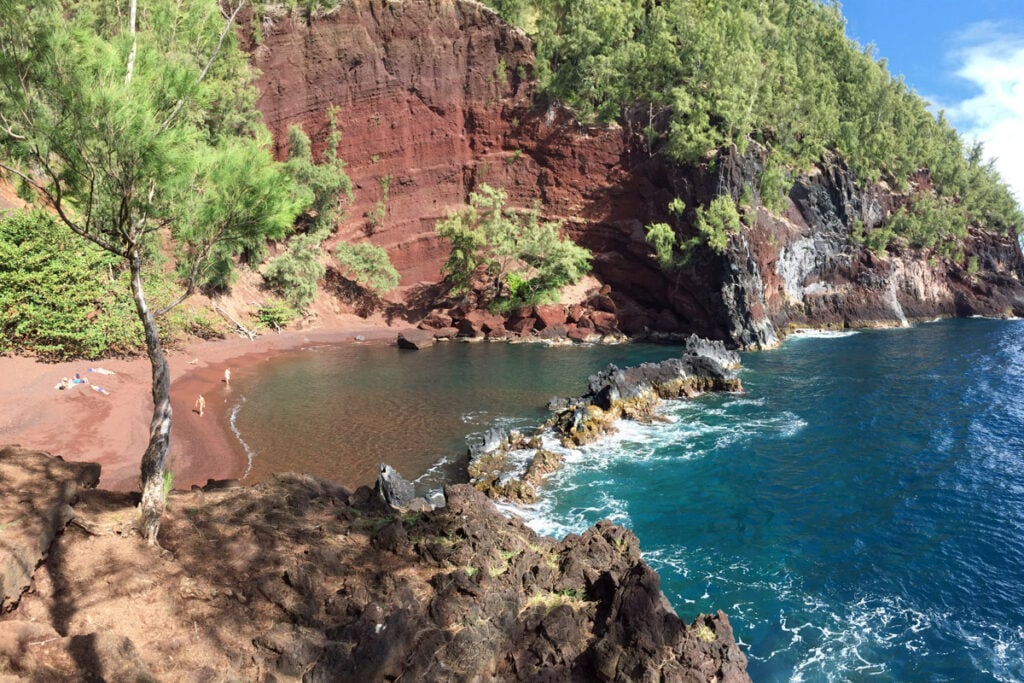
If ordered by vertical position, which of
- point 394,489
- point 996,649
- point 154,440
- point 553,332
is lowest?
point 996,649

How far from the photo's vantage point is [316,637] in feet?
26.2

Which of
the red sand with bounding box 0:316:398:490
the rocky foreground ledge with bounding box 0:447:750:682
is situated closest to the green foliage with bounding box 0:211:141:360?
the red sand with bounding box 0:316:398:490

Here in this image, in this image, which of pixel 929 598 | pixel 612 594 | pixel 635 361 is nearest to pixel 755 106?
pixel 635 361

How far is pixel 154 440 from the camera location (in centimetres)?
945

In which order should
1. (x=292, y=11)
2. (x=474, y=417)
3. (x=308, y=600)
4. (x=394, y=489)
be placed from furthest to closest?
(x=292, y=11), (x=474, y=417), (x=394, y=489), (x=308, y=600)

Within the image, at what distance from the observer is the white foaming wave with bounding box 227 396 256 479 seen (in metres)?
19.5

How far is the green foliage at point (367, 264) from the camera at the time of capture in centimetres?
5303

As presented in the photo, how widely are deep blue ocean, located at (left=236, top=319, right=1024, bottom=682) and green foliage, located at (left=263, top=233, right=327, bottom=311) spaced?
13.0 metres

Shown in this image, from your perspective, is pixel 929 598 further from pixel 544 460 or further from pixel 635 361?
pixel 635 361

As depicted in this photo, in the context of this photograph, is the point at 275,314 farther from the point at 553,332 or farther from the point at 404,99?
the point at 404,99

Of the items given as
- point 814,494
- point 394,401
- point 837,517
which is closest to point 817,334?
point 814,494

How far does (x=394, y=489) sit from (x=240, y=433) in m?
A: 9.91

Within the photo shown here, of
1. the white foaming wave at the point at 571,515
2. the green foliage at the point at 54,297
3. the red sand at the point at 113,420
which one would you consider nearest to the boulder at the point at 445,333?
the red sand at the point at 113,420

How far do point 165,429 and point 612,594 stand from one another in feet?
26.5
